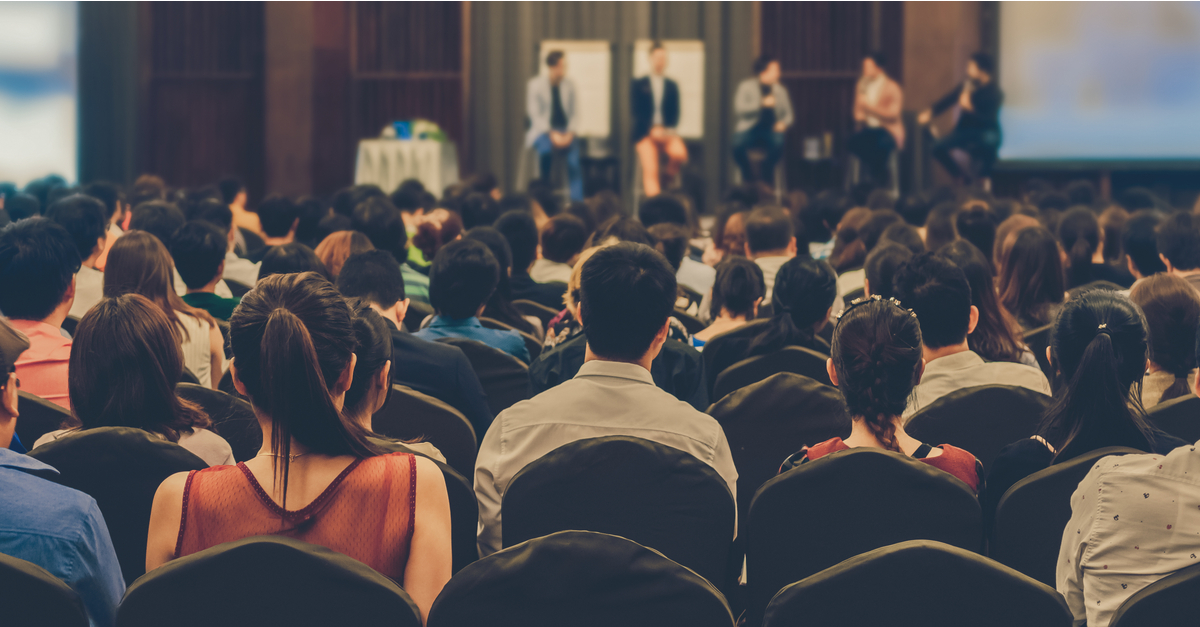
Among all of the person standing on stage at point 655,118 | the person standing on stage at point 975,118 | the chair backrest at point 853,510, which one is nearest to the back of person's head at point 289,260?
the chair backrest at point 853,510

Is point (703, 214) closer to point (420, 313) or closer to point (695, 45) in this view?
point (695, 45)

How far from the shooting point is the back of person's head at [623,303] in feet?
7.11

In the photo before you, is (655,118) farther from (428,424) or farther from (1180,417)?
(1180,417)

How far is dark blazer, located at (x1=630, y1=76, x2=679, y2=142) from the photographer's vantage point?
1038 centimetres

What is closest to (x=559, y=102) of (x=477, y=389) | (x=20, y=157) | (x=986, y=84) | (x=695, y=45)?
(x=695, y=45)

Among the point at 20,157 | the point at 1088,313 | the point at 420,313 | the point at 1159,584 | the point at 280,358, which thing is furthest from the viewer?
the point at 20,157

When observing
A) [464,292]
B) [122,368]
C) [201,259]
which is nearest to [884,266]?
[464,292]

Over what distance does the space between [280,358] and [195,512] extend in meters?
0.24

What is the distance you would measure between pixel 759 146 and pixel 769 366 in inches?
297

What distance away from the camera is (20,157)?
1054 centimetres

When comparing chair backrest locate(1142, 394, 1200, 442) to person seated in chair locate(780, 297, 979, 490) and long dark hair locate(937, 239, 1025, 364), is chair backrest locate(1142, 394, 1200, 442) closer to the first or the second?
person seated in chair locate(780, 297, 979, 490)

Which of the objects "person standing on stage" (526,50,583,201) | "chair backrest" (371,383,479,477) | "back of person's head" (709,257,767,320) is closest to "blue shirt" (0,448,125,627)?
"chair backrest" (371,383,479,477)

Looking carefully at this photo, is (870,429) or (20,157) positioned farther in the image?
(20,157)

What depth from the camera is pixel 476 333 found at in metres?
3.28
